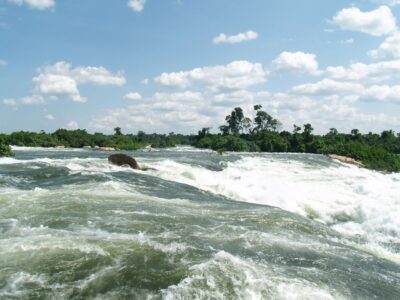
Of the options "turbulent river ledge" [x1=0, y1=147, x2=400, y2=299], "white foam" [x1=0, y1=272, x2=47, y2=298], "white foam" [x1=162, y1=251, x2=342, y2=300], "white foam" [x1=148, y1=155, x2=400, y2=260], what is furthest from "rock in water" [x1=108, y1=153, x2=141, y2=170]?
"white foam" [x1=0, y1=272, x2=47, y2=298]

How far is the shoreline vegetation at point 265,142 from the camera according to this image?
53.1 m

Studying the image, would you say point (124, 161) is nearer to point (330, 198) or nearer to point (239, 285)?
point (330, 198)

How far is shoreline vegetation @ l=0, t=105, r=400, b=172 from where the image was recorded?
174ft

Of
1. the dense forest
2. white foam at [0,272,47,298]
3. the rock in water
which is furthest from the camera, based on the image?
the dense forest

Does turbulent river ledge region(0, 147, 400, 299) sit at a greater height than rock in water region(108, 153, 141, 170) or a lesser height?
lesser

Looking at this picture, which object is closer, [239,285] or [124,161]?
[239,285]

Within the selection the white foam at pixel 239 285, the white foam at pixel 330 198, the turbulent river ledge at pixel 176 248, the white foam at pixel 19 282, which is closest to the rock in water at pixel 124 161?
the white foam at pixel 330 198

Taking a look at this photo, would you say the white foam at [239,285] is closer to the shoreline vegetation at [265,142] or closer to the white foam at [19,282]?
the white foam at [19,282]

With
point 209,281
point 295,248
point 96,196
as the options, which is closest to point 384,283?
point 295,248

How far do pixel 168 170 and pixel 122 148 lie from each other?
4791 cm

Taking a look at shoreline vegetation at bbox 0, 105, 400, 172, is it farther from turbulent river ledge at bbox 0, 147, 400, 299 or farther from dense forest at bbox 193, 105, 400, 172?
turbulent river ledge at bbox 0, 147, 400, 299

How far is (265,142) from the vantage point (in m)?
83.5

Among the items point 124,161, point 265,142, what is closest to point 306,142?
point 265,142

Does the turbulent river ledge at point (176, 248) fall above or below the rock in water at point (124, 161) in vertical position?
below
